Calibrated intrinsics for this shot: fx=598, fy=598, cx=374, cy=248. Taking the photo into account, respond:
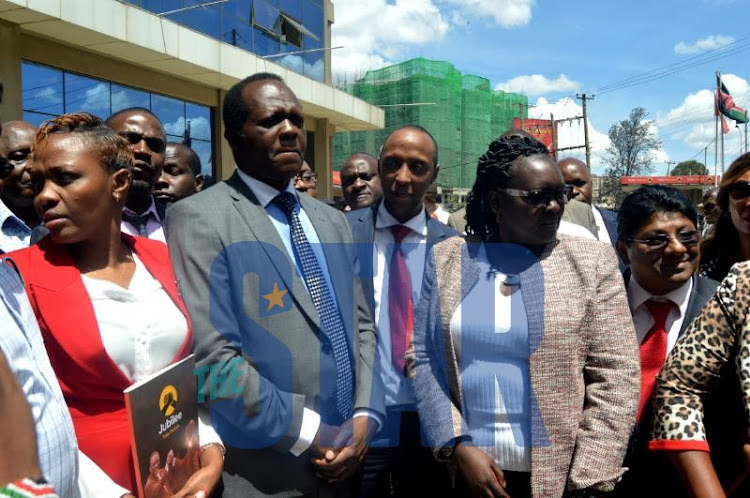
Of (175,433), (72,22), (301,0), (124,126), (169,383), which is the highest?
(301,0)

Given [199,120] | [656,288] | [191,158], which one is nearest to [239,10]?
[199,120]

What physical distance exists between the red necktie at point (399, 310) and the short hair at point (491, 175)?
15.2 inches

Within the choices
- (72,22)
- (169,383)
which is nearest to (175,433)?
(169,383)

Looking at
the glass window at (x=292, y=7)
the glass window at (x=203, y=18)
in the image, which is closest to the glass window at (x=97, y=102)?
the glass window at (x=203, y=18)

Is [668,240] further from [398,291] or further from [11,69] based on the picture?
[11,69]

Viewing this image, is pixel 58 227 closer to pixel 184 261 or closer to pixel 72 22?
pixel 184 261

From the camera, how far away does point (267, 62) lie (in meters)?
14.0

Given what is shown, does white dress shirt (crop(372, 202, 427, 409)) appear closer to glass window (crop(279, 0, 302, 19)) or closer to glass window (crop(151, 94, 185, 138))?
glass window (crop(151, 94, 185, 138))

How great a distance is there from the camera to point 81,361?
5.44 ft

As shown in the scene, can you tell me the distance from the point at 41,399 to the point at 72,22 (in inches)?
375

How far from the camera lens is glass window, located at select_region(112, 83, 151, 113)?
11.4m

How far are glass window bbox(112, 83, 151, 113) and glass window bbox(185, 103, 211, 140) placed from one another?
1.27 metres

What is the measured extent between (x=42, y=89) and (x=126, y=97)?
1.89 m

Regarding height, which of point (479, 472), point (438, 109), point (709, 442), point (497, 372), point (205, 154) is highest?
point (438, 109)
